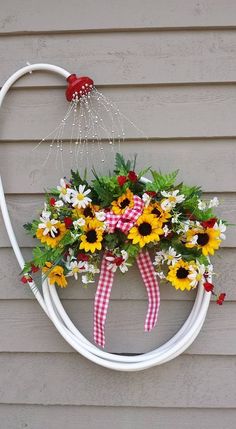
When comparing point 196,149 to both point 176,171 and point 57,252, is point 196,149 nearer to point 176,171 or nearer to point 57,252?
point 176,171

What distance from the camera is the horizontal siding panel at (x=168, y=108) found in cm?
166

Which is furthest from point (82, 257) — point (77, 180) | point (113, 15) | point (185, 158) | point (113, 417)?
point (113, 15)

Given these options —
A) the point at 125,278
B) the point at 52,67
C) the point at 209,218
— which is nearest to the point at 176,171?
the point at 209,218

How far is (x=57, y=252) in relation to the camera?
1.59m

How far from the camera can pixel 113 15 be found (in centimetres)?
165

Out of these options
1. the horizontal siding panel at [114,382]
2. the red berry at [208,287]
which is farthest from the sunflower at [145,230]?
the horizontal siding panel at [114,382]

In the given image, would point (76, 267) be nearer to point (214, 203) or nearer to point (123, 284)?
point (123, 284)

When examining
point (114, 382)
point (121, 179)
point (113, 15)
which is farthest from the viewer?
point (114, 382)

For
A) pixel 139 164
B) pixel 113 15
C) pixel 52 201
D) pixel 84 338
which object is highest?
pixel 113 15

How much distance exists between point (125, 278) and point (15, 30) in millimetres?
913

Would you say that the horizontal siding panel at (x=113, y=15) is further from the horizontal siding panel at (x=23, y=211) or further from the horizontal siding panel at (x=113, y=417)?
the horizontal siding panel at (x=113, y=417)

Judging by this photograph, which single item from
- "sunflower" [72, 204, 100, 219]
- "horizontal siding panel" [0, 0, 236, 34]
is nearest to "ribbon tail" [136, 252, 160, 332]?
"sunflower" [72, 204, 100, 219]

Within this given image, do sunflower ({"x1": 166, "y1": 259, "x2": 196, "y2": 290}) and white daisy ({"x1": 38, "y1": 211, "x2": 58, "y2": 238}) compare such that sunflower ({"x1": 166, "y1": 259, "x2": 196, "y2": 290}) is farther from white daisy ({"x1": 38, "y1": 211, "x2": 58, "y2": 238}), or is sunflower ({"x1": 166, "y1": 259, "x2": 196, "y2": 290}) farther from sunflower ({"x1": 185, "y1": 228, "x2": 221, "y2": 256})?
white daisy ({"x1": 38, "y1": 211, "x2": 58, "y2": 238})

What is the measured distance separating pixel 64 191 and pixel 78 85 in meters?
0.34
